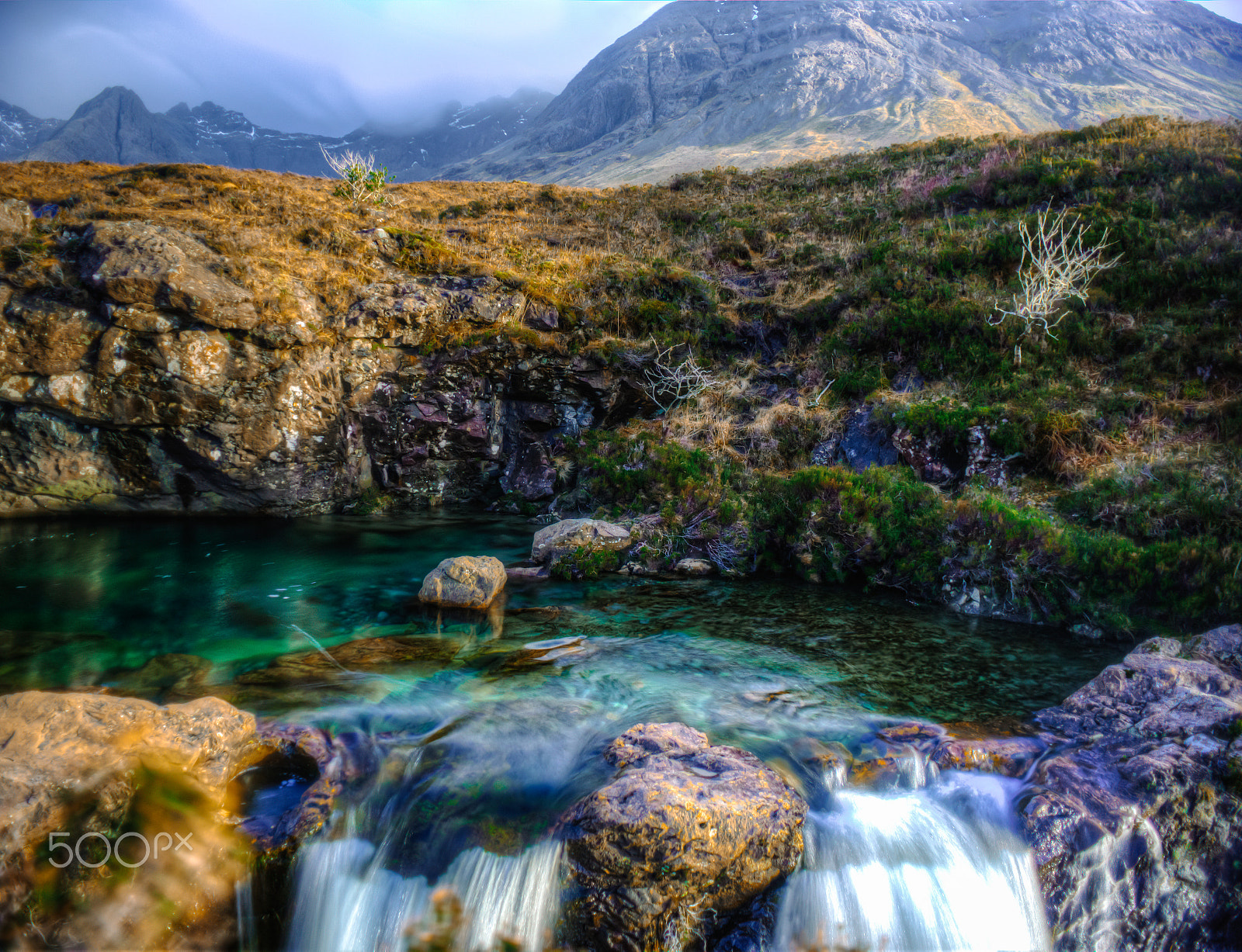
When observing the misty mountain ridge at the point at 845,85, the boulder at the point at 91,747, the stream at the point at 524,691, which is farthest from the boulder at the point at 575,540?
the misty mountain ridge at the point at 845,85

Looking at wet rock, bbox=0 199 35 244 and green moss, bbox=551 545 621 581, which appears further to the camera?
wet rock, bbox=0 199 35 244

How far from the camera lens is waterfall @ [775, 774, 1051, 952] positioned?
3574mm

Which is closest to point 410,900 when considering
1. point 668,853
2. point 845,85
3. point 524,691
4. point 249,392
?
point 668,853

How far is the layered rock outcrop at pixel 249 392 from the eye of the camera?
10867 millimetres

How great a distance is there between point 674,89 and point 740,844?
156 m

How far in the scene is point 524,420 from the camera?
531 inches

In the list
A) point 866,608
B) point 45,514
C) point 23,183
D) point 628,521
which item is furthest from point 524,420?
point 23,183

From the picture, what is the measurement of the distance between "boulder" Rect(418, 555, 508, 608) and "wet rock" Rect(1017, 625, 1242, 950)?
6086 mm

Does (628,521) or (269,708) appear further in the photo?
(628,521)

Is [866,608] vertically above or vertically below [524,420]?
below

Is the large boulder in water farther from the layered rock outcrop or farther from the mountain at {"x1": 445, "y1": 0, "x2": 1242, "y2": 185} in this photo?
the mountain at {"x1": 445, "y1": 0, "x2": 1242, "y2": 185}

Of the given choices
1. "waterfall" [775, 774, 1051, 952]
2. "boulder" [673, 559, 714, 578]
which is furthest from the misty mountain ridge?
"waterfall" [775, 774, 1051, 952]

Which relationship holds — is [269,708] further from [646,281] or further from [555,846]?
[646,281]

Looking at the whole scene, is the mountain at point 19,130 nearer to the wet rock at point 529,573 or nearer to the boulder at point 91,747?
the wet rock at point 529,573
